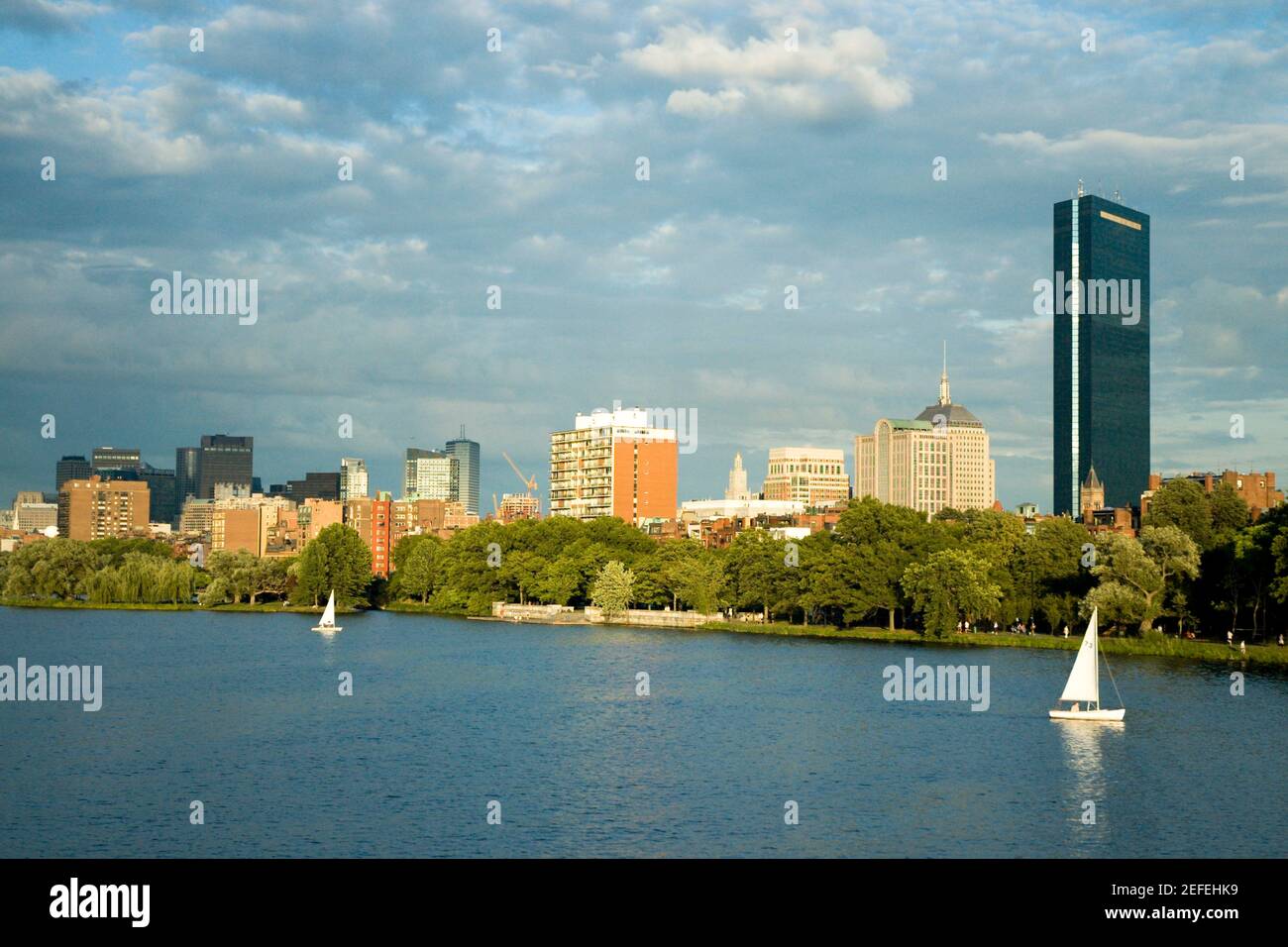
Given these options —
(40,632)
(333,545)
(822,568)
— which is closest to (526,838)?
(822,568)

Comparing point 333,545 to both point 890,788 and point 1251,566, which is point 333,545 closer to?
point 1251,566

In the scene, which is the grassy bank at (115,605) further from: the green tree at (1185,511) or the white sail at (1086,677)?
the white sail at (1086,677)

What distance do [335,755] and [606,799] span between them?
43.2 feet

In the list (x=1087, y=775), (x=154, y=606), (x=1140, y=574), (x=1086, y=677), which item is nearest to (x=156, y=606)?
(x=154, y=606)

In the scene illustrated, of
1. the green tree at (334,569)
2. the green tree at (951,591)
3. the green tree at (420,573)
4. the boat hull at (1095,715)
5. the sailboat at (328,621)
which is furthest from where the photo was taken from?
the green tree at (420,573)

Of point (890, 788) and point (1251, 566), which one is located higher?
point (1251, 566)

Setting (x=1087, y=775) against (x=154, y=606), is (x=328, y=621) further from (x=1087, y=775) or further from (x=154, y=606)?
(x=1087, y=775)

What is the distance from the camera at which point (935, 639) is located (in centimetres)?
9912

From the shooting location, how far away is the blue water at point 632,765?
122ft

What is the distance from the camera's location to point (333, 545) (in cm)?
15950

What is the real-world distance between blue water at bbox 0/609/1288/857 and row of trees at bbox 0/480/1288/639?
10.6m

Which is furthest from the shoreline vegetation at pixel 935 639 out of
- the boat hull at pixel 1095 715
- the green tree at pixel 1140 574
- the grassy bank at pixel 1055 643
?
the boat hull at pixel 1095 715

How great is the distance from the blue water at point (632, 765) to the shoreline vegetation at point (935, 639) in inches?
138
